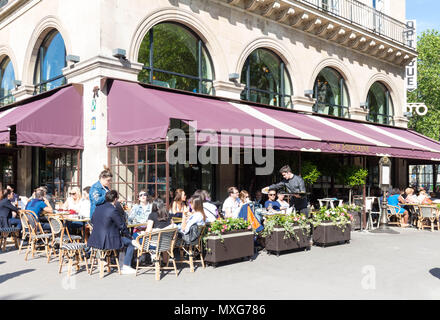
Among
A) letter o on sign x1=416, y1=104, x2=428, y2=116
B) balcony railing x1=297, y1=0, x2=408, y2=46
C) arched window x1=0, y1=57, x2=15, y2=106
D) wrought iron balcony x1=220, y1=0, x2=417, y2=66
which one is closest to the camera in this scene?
wrought iron balcony x1=220, y1=0, x2=417, y2=66

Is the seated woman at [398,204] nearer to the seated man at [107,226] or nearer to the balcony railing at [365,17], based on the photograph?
the balcony railing at [365,17]

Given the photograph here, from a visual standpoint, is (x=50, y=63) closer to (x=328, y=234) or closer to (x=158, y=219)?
(x=158, y=219)

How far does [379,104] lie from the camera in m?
18.7

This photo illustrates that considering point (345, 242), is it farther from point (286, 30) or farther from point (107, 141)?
point (286, 30)

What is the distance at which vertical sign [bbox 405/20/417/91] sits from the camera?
1902 cm

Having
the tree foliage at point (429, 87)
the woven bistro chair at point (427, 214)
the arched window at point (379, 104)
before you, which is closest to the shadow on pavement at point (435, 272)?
the woven bistro chair at point (427, 214)

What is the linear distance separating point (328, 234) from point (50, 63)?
30.8ft

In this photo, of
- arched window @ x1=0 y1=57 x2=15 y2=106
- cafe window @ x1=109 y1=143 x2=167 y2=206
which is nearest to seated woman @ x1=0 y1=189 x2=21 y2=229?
cafe window @ x1=109 y1=143 x2=167 y2=206

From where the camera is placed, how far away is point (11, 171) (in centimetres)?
1382

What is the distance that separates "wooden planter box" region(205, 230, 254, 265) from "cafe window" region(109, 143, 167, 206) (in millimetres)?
2183

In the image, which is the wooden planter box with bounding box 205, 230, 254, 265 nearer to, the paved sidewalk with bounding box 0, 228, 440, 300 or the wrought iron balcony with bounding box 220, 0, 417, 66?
the paved sidewalk with bounding box 0, 228, 440, 300

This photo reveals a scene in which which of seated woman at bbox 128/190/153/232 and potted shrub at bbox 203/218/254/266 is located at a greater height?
seated woman at bbox 128/190/153/232

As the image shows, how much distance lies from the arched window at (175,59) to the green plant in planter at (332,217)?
16.4 ft

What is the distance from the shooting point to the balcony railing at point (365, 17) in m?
15.4
